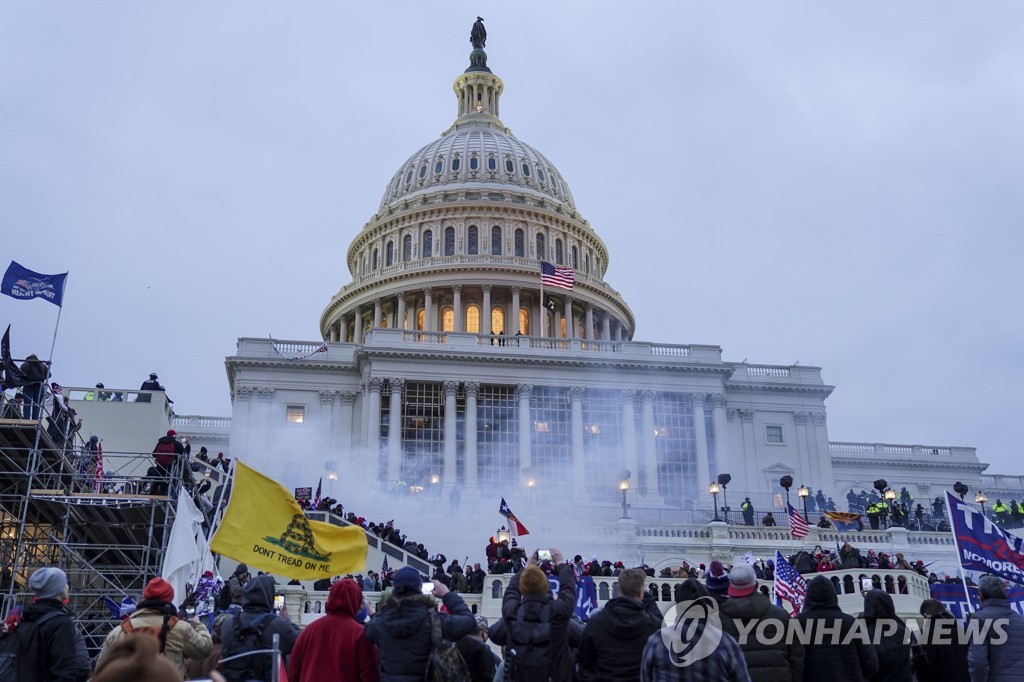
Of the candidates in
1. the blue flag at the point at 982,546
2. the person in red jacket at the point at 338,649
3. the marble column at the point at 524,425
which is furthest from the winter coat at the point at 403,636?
the marble column at the point at 524,425

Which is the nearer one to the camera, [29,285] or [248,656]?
[248,656]

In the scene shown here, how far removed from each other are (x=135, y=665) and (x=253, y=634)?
700cm

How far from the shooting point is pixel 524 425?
58.0 m

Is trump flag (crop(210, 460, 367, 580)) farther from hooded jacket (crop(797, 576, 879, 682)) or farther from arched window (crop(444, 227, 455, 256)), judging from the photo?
arched window (crop(444, 227, 455, 256))

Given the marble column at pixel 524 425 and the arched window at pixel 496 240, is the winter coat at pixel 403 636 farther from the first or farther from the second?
the arched window at pixel 496 240

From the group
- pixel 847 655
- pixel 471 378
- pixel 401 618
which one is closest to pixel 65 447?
pixel 401 618

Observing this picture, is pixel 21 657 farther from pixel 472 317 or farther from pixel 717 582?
pixel 472 317

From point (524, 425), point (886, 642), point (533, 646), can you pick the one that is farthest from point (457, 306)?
point (886, 642)

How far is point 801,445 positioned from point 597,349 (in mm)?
13241

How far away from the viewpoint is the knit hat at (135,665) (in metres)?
3.48

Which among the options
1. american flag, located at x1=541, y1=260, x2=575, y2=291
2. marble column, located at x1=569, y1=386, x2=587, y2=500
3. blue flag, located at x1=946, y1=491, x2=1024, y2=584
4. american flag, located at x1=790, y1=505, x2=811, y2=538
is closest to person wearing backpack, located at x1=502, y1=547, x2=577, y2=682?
blue flag, located at x1=946, y1=491, x2=1024, y2=584

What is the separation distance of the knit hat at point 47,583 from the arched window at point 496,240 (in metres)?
75.8

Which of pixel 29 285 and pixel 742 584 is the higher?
pixel 29 285

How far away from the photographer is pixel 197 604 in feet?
57.3
